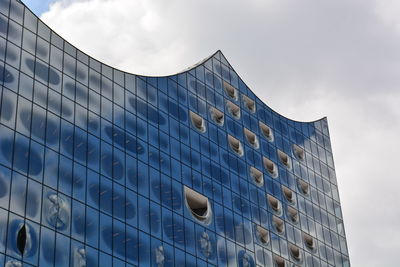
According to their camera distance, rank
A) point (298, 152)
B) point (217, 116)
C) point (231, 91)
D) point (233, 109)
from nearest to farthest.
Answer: point (217, 116) → point (233, 109) → point (231, 91) → point (298, 152)

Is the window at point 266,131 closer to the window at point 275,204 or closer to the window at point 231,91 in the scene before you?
the window at point 231,91

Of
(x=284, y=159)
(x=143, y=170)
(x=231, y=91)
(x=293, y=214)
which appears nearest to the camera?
(x=143, y=170)

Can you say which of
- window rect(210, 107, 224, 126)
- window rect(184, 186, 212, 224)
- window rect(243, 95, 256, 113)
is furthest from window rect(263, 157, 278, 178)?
window rect(184, 186, 212, 224)

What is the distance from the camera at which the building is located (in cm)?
4053

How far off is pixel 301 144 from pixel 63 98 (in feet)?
95.9

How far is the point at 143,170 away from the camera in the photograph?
48594 mm

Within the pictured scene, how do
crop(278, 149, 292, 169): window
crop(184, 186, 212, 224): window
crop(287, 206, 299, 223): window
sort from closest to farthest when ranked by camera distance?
crop(184, 186, 212, 224): window, crop(287, 206, 299, 223): window, crop(278, 149, 292, 169): window

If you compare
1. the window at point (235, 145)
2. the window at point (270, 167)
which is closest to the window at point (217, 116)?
the window at point (235, 145)

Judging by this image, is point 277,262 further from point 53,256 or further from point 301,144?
point 53,256

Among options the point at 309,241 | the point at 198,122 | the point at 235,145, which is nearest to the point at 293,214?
the point at 309,241

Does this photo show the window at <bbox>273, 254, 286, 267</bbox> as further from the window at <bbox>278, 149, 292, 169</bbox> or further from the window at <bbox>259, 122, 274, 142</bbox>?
the window at <bbox>259, 122, 274, 142</bbox>

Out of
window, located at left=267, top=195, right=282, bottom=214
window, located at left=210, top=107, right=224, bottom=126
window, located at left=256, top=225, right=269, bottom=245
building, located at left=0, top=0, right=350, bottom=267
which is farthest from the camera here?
window, located at left=267, top=195, right=282, bottom=214

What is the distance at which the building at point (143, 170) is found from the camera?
4053 cm

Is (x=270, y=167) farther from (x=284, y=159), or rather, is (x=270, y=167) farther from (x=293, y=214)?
(x=293, y=214)
